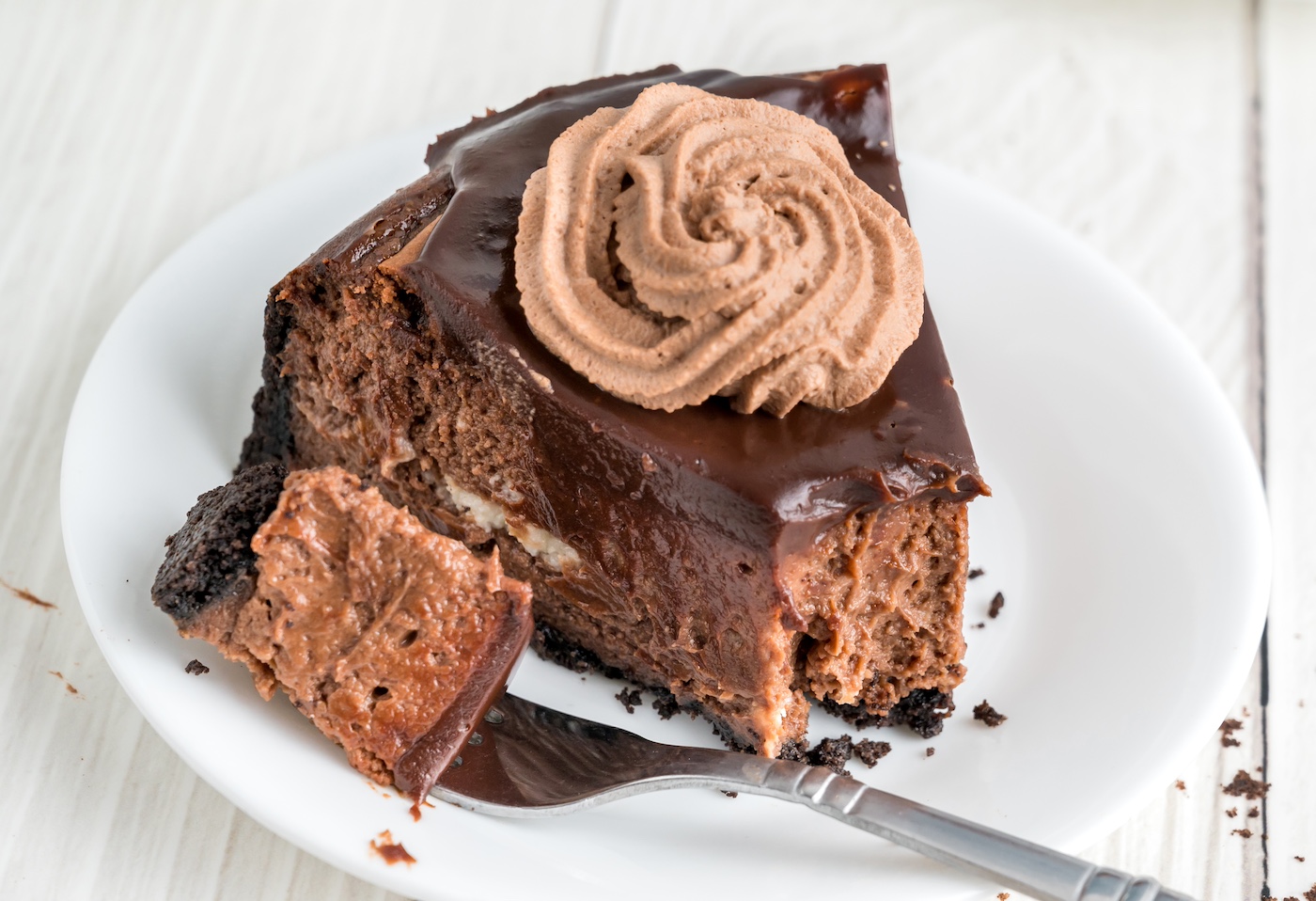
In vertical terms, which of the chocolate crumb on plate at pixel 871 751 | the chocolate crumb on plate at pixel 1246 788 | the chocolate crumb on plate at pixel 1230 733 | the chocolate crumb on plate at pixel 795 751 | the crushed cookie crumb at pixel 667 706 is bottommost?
the crushed cookie crumb at pixel 667 706

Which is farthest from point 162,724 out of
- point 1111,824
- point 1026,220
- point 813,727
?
point 1026,220

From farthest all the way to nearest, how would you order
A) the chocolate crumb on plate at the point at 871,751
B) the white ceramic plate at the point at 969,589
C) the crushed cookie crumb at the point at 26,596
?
1. the crushed cookie crumb at the point at 26,596
2. the chocolate crumb on plate at the point at 871,751
3. the white ceramic plate at the point at 969,589

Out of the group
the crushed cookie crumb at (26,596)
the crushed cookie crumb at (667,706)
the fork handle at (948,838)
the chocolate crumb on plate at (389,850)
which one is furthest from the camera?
the crushed cookie crumb at (26,596)

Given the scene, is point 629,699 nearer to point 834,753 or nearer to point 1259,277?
point 834,753

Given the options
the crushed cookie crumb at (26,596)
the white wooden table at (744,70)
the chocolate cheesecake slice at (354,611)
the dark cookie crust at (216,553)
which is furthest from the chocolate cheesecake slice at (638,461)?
the white wooden table at (744,70)

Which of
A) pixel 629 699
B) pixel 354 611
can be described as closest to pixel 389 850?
pixel 354 611

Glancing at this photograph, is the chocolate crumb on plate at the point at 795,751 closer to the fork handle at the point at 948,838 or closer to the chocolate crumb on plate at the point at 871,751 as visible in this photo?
the chocolate crumb on plate at the point at 871,751
